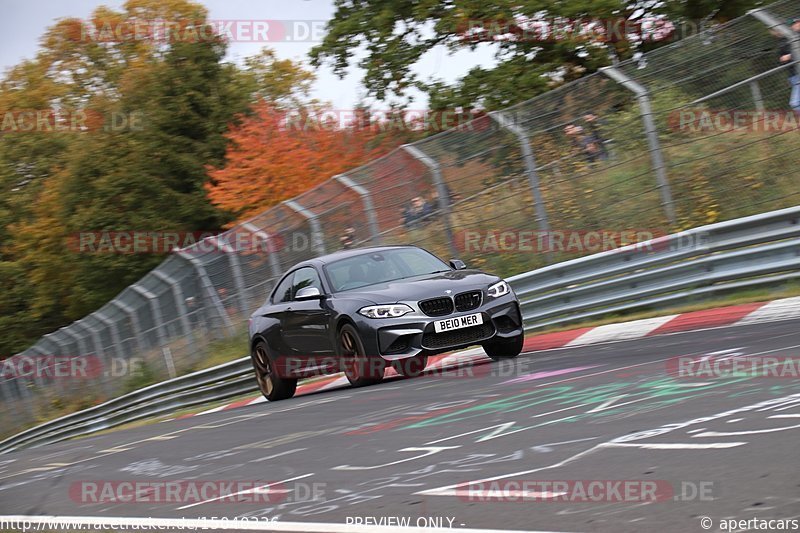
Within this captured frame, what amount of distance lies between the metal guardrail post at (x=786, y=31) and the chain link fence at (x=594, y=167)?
0.02 m

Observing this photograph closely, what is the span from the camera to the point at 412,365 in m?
12.2

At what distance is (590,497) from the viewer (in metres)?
4.99

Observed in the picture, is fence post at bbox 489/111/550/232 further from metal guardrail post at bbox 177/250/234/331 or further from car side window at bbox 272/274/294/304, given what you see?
metal guardrail post at bbox 177/250/234/331

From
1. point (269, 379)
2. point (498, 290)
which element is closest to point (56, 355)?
point (269, 379)

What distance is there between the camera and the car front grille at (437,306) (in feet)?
37.8

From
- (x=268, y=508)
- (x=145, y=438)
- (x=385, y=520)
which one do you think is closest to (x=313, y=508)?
(x=268, y=508)

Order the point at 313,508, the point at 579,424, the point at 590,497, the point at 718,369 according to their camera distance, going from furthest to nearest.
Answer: the point at 718,369 < the point at 579,424 < the point at 313,508 < the point at 590,497

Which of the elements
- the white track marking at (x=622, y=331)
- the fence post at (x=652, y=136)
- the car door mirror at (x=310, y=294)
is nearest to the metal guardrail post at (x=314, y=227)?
the fence post at (x=652, y=136)

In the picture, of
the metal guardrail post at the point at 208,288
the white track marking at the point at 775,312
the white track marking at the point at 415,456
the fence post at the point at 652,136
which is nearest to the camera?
the white track marking at the point at 415,456

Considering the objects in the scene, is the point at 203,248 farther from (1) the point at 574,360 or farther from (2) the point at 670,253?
(1) the point at 574,360

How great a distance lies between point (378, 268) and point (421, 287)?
43.1 inches

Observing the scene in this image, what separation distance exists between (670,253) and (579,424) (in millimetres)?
6877

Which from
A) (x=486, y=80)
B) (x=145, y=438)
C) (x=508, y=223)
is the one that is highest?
(x=486, y=80)

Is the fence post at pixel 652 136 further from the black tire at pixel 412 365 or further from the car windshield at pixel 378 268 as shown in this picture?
the black tire at pixel 412 365
